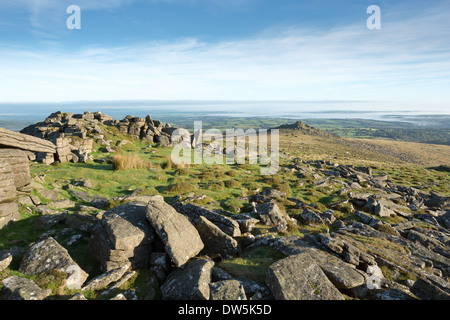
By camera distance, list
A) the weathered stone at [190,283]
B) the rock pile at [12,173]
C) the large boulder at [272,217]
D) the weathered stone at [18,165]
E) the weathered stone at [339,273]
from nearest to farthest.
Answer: the weathered stone at [190,283], the weathered stone at [339,273], the rock pile at [12,173], the weathered stone at [18,165], the large boulder at [272,217]

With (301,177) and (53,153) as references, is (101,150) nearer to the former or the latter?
(53,153)

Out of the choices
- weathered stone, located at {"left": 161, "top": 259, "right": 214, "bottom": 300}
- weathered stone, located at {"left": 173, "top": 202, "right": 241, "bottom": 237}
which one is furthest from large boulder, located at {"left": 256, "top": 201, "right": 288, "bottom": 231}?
weathered stone, located at {"left": 161, "top": 259, "right": 214, "bottom": 300}

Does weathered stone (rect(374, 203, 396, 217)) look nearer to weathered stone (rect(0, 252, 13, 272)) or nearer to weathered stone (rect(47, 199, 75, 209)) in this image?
weathered stone (rect(0, 252, 13, 272))

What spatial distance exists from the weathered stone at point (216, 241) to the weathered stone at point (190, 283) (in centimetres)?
195

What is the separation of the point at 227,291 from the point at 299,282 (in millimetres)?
2394

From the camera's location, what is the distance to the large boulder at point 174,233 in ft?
29.7

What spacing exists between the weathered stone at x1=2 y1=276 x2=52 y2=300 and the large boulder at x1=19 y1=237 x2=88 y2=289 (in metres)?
0.62

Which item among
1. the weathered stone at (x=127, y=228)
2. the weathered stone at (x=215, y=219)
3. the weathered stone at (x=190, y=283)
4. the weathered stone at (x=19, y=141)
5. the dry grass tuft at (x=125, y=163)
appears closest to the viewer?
the weathered stone at (x=190, y=283)

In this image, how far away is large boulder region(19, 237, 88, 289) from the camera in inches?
303

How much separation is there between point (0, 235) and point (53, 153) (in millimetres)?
17260

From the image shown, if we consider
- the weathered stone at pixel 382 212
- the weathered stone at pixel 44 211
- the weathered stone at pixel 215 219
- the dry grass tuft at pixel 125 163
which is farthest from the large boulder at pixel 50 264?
the weathered stone at pixel 382 212

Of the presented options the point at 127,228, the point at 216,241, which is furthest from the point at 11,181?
the point at 216,241

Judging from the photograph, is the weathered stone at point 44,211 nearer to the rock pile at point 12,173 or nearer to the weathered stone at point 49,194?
the rock pile at point 12,173
